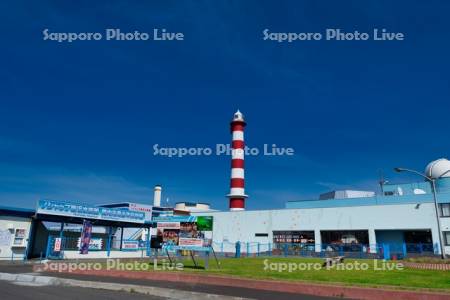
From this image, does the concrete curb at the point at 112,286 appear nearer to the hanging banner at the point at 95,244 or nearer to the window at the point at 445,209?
the hanging banner at the point at 95,244

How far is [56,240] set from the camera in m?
24.7

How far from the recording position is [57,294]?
36.2ft

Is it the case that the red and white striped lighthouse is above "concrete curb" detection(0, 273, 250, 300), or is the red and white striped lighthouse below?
above

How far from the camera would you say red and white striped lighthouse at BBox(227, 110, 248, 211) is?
165 feet

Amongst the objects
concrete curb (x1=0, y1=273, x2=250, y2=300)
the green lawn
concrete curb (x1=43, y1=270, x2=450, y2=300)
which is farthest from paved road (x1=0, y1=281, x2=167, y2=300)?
the green lawn

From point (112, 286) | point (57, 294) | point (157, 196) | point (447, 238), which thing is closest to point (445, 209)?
point (447, 238)

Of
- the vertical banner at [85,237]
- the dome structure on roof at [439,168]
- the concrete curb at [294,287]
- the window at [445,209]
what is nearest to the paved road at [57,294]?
the concrete curb at [294,287]

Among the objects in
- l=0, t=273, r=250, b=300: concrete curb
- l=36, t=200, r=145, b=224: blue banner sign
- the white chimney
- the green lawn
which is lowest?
l=0, t=273, r=250, b=300: concrete curb

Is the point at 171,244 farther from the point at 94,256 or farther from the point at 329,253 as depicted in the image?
the point at 329,253

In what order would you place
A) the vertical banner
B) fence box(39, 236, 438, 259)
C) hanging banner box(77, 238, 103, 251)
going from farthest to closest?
1. hanging banner box(77, 238, 103, 251)
2. the vertical banner
3. fence box(39, 236, 438, 259)

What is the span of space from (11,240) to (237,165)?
103 ft

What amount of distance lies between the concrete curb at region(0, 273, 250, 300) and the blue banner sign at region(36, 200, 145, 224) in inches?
392

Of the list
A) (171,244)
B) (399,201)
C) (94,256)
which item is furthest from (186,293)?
(399,201)

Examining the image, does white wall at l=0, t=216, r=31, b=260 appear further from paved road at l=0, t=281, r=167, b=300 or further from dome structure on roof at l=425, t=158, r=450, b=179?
dome structure on roof at l=425, t=158, r=450, b=179
